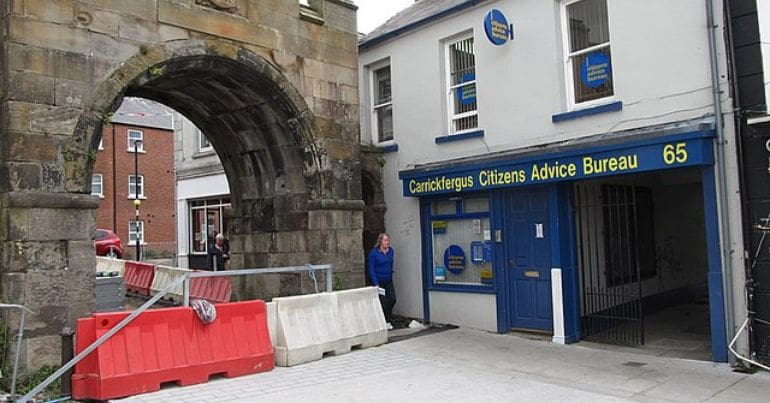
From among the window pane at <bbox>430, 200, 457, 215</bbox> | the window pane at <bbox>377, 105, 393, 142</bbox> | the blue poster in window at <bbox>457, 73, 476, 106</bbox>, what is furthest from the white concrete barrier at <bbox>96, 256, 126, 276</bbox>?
the blue poster in window at <bbox>457, 73, 476, 106</bbox>

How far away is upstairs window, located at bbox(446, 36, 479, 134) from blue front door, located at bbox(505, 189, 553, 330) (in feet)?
5.70

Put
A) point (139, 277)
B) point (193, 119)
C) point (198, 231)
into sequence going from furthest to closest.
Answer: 1. point (198, 231)
2. point (139, 277)
3. point (193, 119)

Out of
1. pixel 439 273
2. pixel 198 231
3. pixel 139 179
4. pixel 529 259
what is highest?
pixel 139 179

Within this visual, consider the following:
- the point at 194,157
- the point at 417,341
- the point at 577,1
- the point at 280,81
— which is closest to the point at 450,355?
the point at 417,341

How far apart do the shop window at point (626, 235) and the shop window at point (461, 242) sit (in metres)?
2.05

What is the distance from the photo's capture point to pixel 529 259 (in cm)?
983

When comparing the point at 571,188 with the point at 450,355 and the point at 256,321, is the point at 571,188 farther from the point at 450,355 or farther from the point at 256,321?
the point at 256,321

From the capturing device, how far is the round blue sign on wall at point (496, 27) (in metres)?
9.77

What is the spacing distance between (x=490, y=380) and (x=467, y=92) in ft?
18.2

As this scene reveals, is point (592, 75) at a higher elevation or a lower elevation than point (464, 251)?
higher

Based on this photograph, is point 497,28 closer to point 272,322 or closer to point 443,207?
point 443,207

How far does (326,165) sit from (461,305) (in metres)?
3.43

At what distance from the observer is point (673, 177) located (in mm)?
12211

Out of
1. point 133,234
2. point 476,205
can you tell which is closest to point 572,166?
point 476,205
